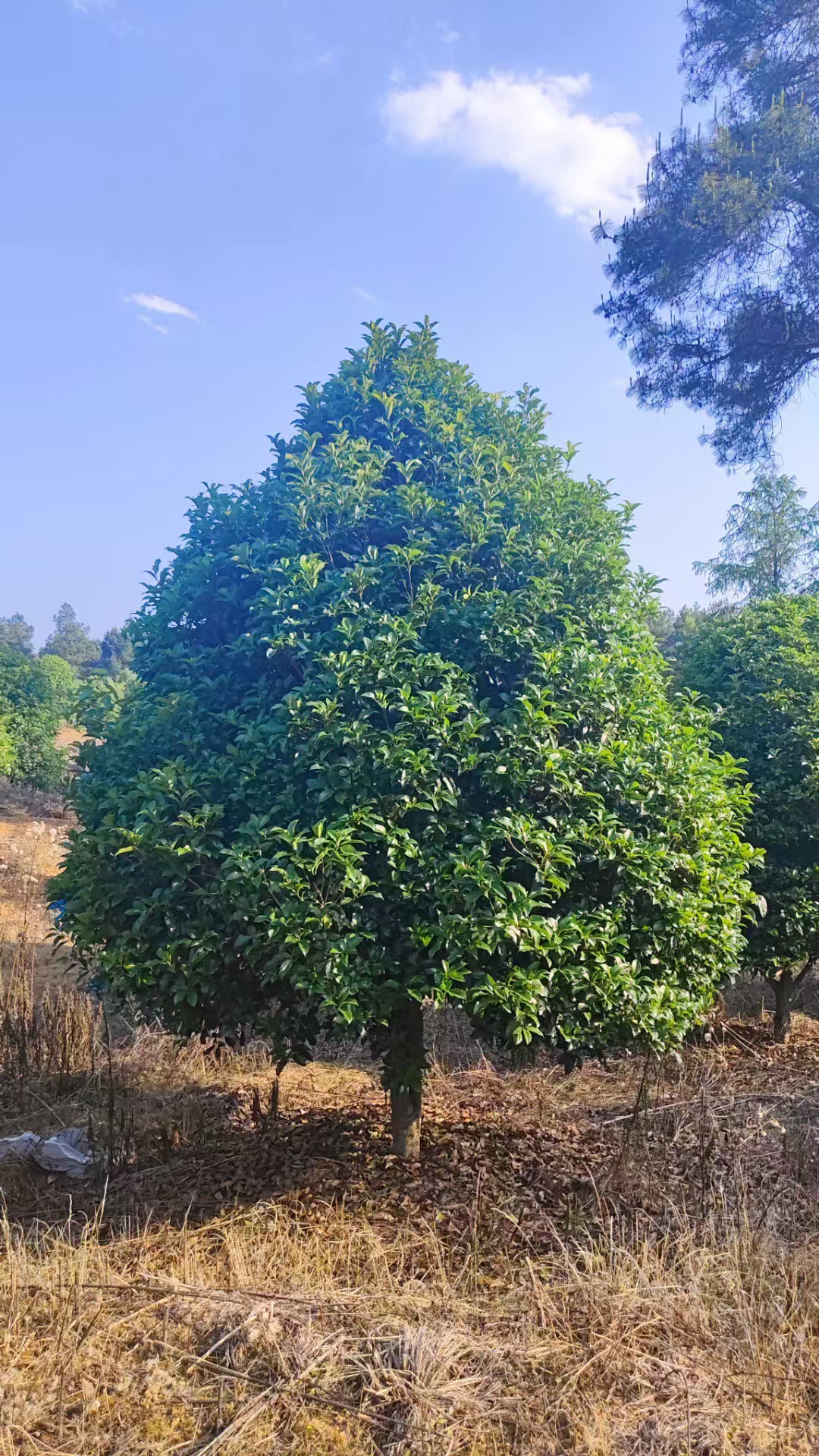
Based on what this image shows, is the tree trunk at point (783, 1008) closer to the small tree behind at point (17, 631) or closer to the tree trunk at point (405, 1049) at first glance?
the tree trunk at point (405, 1049)

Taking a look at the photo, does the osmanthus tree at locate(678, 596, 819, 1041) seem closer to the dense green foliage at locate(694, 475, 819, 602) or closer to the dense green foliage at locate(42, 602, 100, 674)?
the dense green foliage at locate(694, 475, 819, 602)

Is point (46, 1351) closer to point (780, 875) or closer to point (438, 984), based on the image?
point (438, 984)

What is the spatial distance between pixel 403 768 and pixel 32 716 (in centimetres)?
2381

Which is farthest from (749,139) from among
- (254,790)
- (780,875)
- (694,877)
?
(254,790)

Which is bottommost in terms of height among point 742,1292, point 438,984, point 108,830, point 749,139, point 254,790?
point 742,1292

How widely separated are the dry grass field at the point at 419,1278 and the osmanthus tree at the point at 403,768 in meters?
0.92

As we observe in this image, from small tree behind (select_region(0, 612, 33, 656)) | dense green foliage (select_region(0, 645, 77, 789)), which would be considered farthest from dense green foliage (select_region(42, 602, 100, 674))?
dense green foliage (select_region(0, 645, 77, 789))

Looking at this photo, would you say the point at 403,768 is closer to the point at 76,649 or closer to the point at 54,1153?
the point at 54,1153

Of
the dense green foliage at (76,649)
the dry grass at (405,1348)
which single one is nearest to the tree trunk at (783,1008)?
the dry grass at (405,1348)

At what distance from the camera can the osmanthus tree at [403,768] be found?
12.4 ft

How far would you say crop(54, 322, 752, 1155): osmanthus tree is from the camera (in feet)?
12.4

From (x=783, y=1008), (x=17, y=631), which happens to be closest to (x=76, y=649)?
(x=17, y=631)

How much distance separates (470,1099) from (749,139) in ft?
39.3

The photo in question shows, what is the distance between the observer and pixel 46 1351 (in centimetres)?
338
